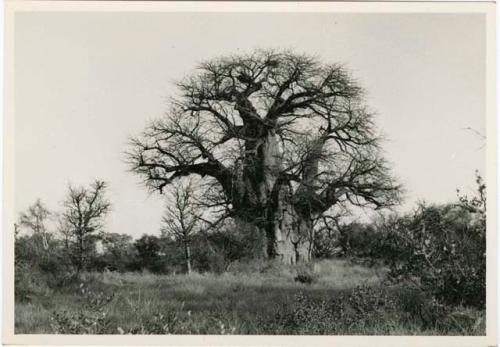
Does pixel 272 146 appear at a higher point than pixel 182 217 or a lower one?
higher

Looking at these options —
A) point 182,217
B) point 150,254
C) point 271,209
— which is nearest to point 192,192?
point 182,217

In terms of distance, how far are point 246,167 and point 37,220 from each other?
3665mm

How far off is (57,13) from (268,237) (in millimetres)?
5278

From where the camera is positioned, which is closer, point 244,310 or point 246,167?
point 244,310

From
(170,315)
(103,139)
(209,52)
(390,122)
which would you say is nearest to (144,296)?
(170,315)

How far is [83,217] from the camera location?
1130 centimetres

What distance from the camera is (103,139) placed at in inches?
448

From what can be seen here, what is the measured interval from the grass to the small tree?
1148mm

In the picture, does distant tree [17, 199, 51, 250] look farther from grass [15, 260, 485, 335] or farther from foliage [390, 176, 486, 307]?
foliage [390, 176, 486, 307]

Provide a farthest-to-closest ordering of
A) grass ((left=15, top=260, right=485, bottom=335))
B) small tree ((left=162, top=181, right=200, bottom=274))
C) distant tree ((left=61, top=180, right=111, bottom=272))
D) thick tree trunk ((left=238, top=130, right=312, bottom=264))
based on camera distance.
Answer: thick tree trunk ((left=238, top=130, right=312, bottom=264)), small tree ((left=162, top=181, right=200, bottom=274)), distant tree ((left=61, top=180, right=111, bottom=272)), grass ((left=15, top=260, right=485, bottom=335))

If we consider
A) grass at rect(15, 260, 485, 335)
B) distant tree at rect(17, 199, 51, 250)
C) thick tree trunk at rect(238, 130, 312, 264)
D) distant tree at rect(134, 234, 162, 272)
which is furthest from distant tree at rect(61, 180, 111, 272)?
thick tree trunk at rect(238, 130, 312, 264)

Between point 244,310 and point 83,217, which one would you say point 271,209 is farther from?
point 83,217

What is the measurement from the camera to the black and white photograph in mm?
10148

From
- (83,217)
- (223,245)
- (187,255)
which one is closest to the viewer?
(83,217)
